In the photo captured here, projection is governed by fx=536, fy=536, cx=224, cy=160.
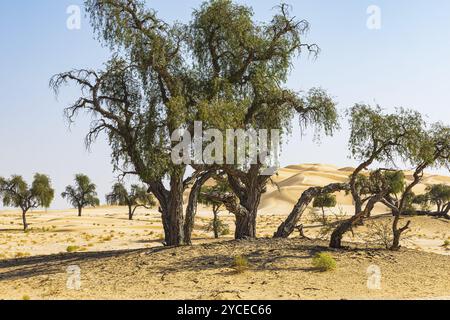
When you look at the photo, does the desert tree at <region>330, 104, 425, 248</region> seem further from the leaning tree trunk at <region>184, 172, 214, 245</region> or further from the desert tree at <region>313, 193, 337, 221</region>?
the desert tree at <region>313, 193, 337, 221</region>

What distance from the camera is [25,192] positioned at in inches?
2485

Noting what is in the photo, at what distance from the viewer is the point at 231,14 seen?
77.5 ft

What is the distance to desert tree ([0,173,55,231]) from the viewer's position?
62.7 m

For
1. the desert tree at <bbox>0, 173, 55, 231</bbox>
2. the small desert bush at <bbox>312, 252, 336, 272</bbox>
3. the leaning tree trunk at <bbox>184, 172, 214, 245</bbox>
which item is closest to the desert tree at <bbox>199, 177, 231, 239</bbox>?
the leaning tree trunk at <bbox>184, 172, 214, 245</bbox>

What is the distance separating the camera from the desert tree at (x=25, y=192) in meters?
62.7

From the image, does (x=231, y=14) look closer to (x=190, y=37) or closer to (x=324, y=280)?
(x=190, y=37)

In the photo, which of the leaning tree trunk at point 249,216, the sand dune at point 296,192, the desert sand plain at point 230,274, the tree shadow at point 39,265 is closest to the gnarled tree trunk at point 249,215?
the leaning tree trunk at point 249,216

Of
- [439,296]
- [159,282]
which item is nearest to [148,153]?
[159,282]

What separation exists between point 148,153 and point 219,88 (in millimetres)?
4162

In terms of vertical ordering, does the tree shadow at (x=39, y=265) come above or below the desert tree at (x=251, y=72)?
below

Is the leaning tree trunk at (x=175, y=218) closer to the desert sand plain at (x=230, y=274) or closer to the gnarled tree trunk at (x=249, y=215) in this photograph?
the desert sand plain at (x=230, y=274)

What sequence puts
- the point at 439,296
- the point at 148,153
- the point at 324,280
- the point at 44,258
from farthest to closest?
1. the point at 44,258
2. the point at 148,153
3. the point at 324,280
4. the point at 439,296

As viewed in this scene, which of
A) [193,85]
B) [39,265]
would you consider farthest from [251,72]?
[39,265]
